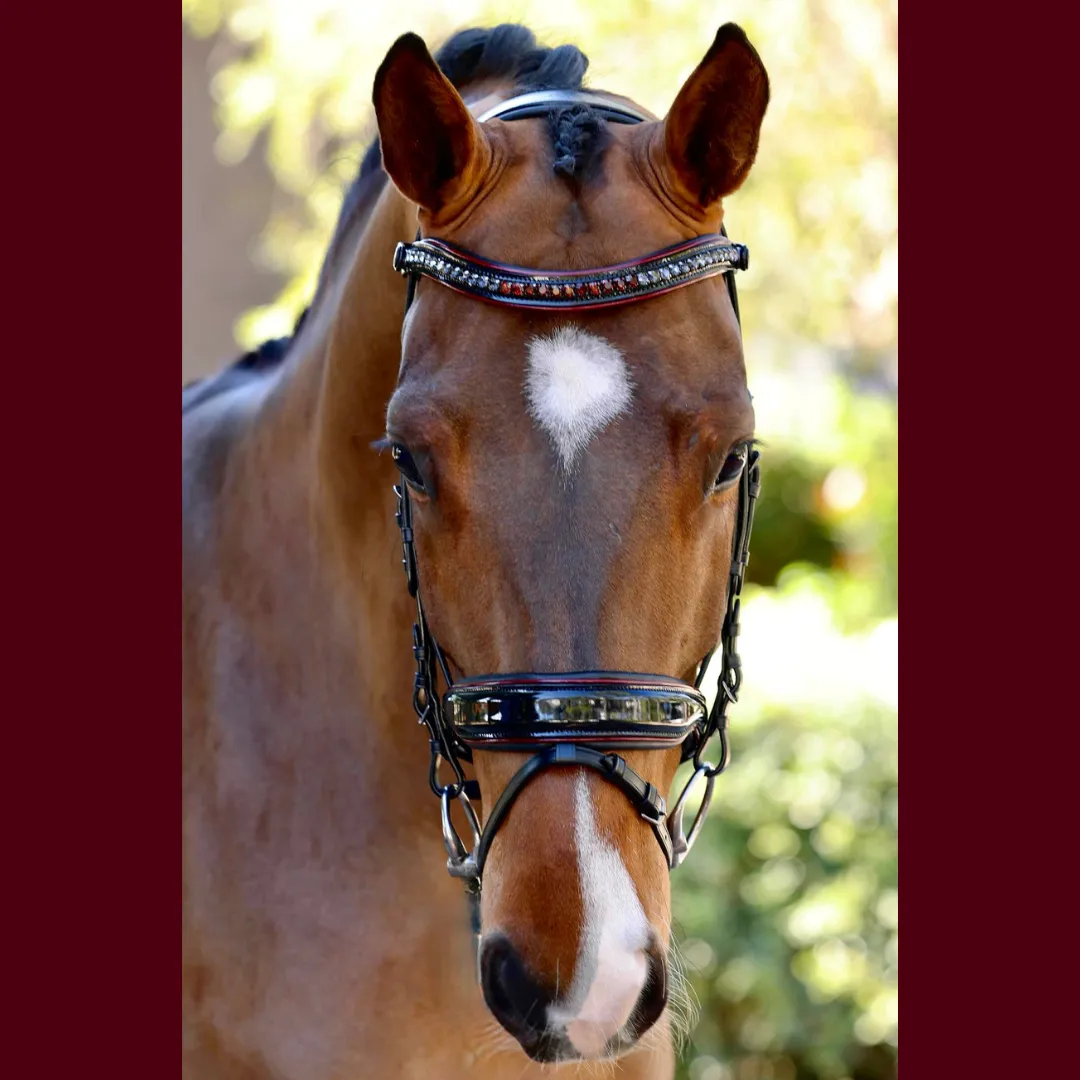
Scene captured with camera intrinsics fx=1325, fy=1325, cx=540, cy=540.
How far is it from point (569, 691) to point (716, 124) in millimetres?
1015

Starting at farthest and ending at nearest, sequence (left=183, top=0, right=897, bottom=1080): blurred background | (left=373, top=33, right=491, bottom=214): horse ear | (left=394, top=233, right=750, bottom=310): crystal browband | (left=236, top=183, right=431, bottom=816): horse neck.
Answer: (left=183, top=0, right=897, bottom=1080): blurred background, (left=236, top=183, right=431, bottom=816): horse neck, (left=373, top=33, right=491, bottom=214): horse ear, (left=394, top=233, right=750, bottom=310): crystal browband

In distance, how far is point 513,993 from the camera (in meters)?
1.88

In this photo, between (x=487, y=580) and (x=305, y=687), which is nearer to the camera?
(x=487, y=580)

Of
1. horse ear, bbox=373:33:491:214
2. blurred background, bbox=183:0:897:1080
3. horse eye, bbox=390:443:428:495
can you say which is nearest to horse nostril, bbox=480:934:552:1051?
horse eye, bbox=390:443:428:495

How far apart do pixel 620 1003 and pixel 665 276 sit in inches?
43.4

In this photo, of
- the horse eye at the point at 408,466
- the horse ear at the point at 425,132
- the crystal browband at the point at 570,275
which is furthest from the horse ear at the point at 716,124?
the horse eye at the point at 408,466

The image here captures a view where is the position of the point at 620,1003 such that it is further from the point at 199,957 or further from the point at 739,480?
the point at 199,957

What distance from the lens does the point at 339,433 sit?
8.73ft

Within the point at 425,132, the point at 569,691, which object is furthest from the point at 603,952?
the point at 425,132

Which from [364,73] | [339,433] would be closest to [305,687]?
[339,433]

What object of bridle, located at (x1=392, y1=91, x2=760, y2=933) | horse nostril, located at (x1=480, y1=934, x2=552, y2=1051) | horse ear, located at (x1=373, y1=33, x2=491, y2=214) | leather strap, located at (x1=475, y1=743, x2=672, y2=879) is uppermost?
horse ear, located at (x1=373, y1=33, x2=491, y2=214)

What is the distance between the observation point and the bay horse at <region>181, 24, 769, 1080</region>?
6.32 feet

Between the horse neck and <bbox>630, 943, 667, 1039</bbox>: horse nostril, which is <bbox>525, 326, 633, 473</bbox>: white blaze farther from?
<bbox>630, 943, 667, 1039</bbox>: horse nostril

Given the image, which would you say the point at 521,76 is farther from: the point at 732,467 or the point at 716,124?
the point at 732,467
